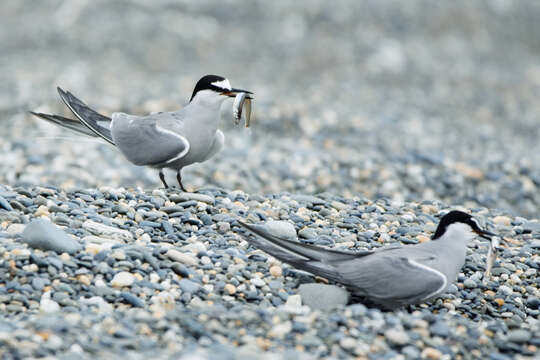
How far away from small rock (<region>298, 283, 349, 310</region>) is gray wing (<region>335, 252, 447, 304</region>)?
0.08 m

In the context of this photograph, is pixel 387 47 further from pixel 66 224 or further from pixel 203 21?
pixel 66 224

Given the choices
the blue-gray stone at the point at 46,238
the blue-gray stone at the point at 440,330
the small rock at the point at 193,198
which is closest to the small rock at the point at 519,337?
the blue-gray stone at the point at 440,330

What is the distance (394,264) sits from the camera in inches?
147

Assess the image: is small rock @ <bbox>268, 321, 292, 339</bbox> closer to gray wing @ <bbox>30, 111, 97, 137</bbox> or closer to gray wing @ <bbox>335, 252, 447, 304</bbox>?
gray wing @ <bbox>335, 252, 447, 304</bbox>

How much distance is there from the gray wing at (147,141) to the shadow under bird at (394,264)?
4.04 feet

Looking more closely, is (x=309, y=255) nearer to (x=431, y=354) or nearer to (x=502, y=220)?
(x=431, y=354)

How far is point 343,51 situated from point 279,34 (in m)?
1.36

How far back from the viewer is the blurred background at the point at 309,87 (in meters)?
8.13

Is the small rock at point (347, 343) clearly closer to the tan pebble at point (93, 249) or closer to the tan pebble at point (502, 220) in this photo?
the tan pebble at point (93, 249)

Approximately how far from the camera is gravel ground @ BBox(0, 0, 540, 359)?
138 inches

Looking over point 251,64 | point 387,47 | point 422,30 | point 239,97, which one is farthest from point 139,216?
point 422,30

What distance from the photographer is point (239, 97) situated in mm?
4906

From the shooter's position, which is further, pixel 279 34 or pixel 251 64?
pixel 279 34

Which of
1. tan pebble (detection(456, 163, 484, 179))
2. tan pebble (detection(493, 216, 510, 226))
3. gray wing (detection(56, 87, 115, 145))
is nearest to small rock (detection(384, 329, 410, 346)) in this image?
tan pebble (detection(493, 216, 510, 226))
